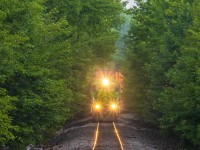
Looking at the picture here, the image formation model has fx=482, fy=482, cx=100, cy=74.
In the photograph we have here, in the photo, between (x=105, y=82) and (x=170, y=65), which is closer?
(x=170, y=65)

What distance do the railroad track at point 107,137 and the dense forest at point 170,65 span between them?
335cm

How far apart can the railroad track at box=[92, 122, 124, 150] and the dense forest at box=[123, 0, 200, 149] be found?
11.0 ft

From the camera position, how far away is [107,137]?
106 ft

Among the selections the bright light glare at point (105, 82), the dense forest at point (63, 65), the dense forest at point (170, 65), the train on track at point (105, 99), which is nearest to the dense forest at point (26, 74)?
the dense forest at point (63, 65)

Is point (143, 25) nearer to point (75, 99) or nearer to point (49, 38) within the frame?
point (75, 99)

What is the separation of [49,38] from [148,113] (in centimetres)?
1636

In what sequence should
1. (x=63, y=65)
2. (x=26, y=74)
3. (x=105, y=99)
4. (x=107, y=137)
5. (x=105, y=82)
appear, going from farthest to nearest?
(x=105, y=82) < (x=105, y=99) < (x=63, y=65) < (x=107, y=137) < (x=26, y=74)

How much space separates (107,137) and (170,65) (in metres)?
8.47

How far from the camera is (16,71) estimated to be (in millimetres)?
22141

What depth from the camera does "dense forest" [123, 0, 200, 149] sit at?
26.5m

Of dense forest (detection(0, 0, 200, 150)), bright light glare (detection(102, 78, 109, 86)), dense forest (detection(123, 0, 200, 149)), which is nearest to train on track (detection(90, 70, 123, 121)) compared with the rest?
bright light glare (detection(102, 78, 109, 86))

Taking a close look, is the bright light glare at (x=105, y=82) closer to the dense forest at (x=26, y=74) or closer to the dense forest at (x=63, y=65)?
the dense forest at (x=63, y=65)

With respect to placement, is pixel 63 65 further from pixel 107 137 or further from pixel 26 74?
pixel 26 74

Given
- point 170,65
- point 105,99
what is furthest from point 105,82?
point 170,65
